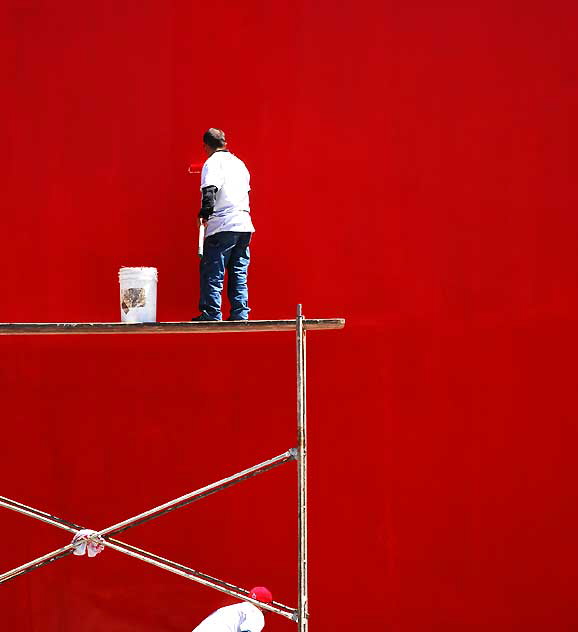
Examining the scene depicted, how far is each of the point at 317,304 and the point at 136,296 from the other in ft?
4.10

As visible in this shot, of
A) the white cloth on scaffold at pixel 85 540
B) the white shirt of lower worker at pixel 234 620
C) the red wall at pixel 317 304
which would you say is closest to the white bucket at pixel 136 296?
the red wall at pixel 317 304

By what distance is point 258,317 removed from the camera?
4695mm

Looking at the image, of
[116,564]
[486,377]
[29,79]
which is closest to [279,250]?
[486,377]

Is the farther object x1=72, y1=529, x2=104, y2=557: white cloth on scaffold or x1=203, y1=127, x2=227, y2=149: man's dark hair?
x1=203, y1=127, x2=227, y2=149: man's dark hair

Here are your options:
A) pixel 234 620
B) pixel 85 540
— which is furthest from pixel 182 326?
pixel 234 620

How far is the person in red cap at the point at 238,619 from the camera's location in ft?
14.3

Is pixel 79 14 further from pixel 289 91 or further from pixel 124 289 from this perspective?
pixel 124 289

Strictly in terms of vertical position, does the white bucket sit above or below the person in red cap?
above

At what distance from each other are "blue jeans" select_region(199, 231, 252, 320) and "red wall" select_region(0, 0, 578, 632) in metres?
0.50

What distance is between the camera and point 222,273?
13.7ft

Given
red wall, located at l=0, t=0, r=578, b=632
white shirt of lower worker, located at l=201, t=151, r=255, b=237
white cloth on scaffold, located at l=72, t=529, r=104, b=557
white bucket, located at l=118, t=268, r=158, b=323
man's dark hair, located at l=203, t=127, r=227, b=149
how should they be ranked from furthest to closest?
red wall, located at l=0, t=0, r=578, b=632 < man's dark hair, located at l=203, t=127, r=227, b=149 < white shirt of lower worker, located at l=201, t=151, r=255, b=237 < white bucket, located at l=118, t=268, r=158, b=323 < white cloth on scaffold, located at l=72, t=529, r=104, b=557

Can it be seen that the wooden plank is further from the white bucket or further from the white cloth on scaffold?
the white cloth on scaffold

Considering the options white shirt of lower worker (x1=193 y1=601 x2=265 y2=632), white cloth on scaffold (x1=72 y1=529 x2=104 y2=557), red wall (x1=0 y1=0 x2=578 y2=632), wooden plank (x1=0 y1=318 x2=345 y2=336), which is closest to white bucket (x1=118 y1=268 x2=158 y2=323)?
wooden plank (x1=0 y1=318 x2=345 y2=336)

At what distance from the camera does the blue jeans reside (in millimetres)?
4121
